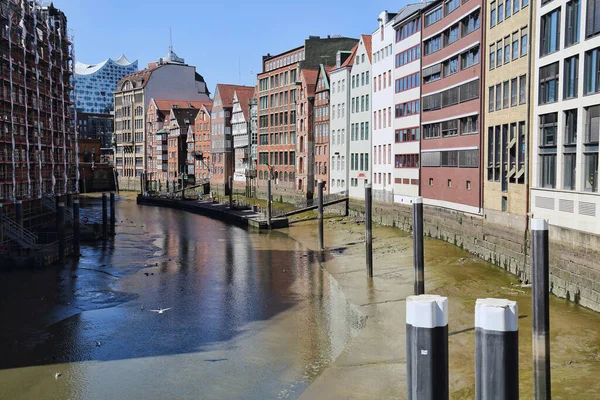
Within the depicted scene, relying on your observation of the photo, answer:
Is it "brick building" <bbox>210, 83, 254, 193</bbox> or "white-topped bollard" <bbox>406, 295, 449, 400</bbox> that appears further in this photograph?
"brick building" <bbox>210, 83, 254, 193</bbox>

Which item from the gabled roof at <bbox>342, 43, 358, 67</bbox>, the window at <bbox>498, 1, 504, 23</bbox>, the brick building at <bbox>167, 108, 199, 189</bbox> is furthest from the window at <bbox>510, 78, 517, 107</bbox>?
the brick building at <bbox>167, 108, 199, 189</bbox>

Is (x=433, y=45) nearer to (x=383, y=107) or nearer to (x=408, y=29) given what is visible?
(x=408, y=29)

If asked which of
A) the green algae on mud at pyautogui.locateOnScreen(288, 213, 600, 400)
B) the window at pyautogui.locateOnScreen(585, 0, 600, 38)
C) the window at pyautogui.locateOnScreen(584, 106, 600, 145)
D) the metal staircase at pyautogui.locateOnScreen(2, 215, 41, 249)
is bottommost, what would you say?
the green algae on mud at pyautogui.locateOnScreen(288, 213, 600, 400)

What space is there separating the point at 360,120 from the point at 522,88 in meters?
34.4

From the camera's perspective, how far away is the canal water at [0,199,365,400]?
Answer: 19.4 meters

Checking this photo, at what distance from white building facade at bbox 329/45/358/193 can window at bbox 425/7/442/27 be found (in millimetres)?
18393

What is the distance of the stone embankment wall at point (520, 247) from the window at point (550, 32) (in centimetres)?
768

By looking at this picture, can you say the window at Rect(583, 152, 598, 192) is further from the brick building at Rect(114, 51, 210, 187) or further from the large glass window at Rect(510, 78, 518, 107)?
the brick building at Rect(114, 51, 210, 187)

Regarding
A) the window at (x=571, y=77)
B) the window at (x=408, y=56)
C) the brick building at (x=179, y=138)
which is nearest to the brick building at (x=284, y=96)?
the window at (x=408, y=56)

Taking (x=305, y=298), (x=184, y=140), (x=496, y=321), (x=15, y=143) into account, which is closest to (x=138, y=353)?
(x=305, y=298)

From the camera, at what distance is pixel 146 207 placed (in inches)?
3863

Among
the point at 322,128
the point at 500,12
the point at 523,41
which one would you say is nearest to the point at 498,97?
the point at 500,12

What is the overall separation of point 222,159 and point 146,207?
1523 cm

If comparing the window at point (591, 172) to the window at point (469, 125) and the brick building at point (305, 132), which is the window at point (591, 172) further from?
the brick building at point (305, 132)
